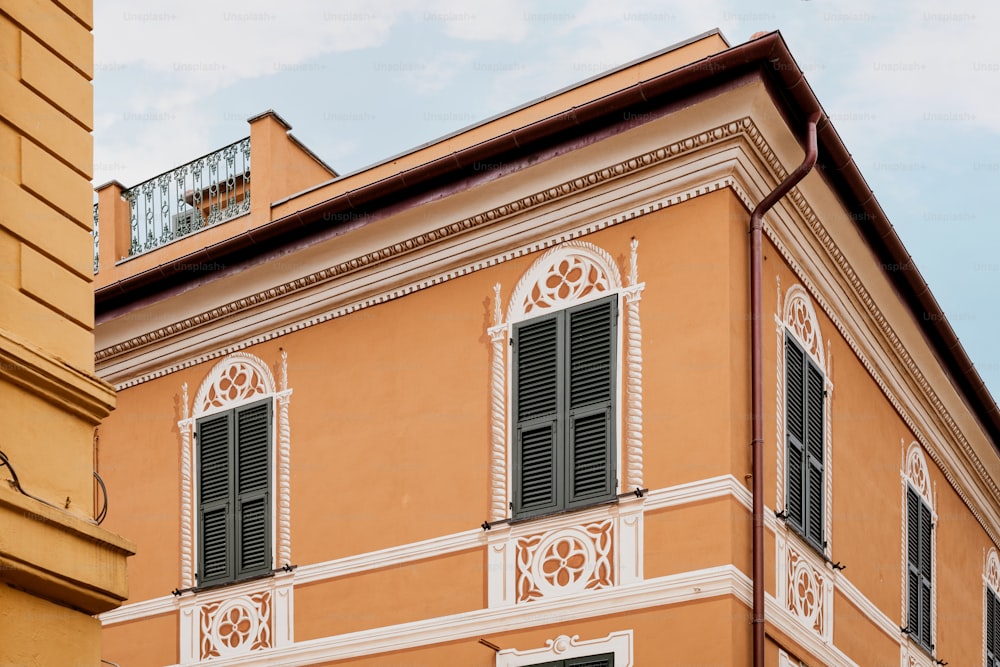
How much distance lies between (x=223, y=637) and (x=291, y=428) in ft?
6.19

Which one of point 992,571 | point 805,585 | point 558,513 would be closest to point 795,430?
point 805,585

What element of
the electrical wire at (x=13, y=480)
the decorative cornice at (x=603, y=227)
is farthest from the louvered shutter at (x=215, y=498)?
the electrical wire at (x=13, y=480)

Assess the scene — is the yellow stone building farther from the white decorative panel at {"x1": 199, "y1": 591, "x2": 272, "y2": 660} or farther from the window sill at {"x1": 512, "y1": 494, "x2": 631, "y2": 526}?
the white decorative panel at {"x1": 199, "y1": 591, "x2": 272, "y2": 660}

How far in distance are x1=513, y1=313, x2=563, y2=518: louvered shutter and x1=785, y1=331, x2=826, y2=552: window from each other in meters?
1.83

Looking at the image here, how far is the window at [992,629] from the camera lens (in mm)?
19188

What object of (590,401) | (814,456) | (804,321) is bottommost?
(814,456)

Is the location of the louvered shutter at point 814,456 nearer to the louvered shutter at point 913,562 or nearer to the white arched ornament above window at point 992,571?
the louvered shutter at point 913,562

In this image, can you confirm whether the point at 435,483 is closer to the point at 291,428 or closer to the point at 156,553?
the point at 291,428

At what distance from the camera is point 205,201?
1759 cm

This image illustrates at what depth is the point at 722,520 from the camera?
12.6 meters

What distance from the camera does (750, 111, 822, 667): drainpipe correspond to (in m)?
12.6

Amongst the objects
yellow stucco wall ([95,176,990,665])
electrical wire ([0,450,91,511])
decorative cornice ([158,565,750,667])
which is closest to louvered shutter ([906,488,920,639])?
yellow stucco wall ([95,176,990,665])

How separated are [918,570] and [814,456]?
3061 mm

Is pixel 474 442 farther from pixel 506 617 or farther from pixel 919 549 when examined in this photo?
pixel 919 549
